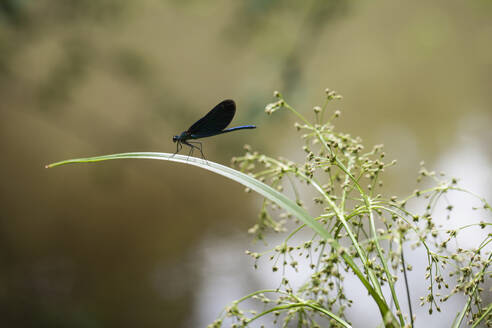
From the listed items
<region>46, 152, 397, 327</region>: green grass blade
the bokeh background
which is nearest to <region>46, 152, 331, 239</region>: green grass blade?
<region>46, 152, 397, 327</region>: green grass blade

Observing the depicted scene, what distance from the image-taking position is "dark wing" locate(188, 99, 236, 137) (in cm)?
39

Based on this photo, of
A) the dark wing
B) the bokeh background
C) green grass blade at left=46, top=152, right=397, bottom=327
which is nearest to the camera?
green grass blade at left=46, top=152, right=397, bottom=327

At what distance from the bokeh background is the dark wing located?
0.78 metres

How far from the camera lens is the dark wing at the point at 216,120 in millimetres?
395

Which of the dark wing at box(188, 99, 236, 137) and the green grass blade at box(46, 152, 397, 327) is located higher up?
the dark wing at box(188, 99, 236, 137)

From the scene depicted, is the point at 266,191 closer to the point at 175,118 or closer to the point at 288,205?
the point at 288,205

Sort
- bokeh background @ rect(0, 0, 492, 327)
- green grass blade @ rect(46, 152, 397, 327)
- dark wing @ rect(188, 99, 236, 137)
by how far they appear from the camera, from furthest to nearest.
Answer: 1. bokeh background @ rect(0, 0, 492, 327)
2. dark wing @ rect(188, 99, 236, 137)
3. green grass blade @ rect(46, 152, 397, 327)

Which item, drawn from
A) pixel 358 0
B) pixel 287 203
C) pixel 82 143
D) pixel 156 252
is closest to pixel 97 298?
pixel 156 252

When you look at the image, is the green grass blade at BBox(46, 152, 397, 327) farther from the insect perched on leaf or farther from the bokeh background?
the bokeh background

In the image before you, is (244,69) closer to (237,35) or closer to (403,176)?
(237,35)

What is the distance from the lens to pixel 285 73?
4.48 ft

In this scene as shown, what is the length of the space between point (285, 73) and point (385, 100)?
380 mm

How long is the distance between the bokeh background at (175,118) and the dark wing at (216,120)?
778 mm

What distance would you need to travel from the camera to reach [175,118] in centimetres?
132
